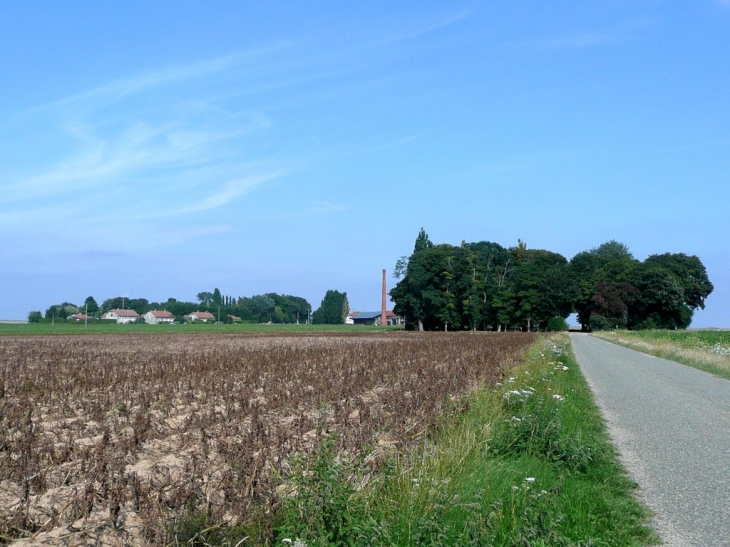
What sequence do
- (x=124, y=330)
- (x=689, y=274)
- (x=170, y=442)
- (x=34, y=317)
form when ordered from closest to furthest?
(x=170, y=442), (x=124, y=330), (x=689, y=274), (x=34, y=317)

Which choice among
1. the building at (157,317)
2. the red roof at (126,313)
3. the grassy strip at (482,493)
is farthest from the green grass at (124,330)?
the building at (157,317)

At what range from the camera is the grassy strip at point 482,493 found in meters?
4.74

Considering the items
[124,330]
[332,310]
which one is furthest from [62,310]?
[124,330]

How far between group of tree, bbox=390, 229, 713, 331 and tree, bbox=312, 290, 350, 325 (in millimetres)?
84580

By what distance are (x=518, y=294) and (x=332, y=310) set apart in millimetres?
94526

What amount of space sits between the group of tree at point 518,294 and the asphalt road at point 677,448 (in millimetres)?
86835

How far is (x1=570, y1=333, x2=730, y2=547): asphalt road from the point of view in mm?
6254

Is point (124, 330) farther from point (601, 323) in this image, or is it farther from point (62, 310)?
point (62, 310)

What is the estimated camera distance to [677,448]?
31.6 feet

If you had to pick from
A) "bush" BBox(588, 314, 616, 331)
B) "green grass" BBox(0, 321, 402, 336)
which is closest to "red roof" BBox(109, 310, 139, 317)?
"green grass" BBox(0, 321, 402, 336)

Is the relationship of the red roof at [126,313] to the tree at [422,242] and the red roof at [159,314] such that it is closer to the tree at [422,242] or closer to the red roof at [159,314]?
the red roof at [159,314]

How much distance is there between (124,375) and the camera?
17.6m

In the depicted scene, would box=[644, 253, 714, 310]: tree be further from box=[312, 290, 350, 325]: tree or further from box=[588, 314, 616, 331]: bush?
box=[312, 290, 350, 325]: tree

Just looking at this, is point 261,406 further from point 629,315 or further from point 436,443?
point 629,315
